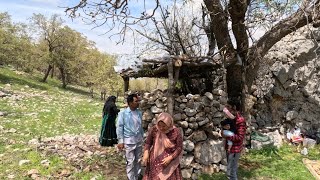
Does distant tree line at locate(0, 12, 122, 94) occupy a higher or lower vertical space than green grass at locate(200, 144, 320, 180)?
higher

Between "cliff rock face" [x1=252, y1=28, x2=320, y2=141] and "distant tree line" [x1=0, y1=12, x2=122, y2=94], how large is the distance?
23476mm

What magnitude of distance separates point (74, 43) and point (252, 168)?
3406 cm

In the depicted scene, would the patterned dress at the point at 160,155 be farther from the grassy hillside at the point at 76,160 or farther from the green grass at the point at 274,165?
the green grass at the point at 274,165

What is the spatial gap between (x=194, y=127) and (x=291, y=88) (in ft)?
19.0

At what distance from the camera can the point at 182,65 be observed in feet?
27.4

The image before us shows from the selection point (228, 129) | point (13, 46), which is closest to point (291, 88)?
point (228, 129)

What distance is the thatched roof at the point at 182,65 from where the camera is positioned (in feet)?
25.8

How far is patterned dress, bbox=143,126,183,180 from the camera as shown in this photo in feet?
17.5

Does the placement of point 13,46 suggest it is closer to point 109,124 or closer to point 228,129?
point 109,124

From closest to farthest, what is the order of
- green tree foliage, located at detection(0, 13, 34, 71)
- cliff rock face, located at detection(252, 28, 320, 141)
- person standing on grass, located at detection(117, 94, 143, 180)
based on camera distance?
person standing on grass, located at detection(117, 94, 143, 180) < cliff rock face, located at detection(252, 28, 320, 141) < green tree foliage, located at detection(0, 13, 34, 71)

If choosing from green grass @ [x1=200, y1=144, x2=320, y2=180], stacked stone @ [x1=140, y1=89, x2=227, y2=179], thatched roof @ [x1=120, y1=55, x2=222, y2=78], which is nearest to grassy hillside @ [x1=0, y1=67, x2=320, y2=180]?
green grass @ [x1=200, y1=144, x2=320, y2=180]

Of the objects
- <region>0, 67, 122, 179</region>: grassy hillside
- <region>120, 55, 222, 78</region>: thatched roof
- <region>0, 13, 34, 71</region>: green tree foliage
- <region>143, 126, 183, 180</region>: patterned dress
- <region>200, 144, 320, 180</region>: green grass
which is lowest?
<region>200, 144, 320, 180</region>: green grass

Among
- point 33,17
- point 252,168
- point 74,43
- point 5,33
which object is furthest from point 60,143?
point 33,17

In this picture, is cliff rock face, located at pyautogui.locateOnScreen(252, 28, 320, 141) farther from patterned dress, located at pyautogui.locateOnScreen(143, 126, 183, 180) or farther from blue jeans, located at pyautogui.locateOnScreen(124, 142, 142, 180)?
patterned dress, located at pyautogui.locateOnScreen(143, 126, 183, 180)
